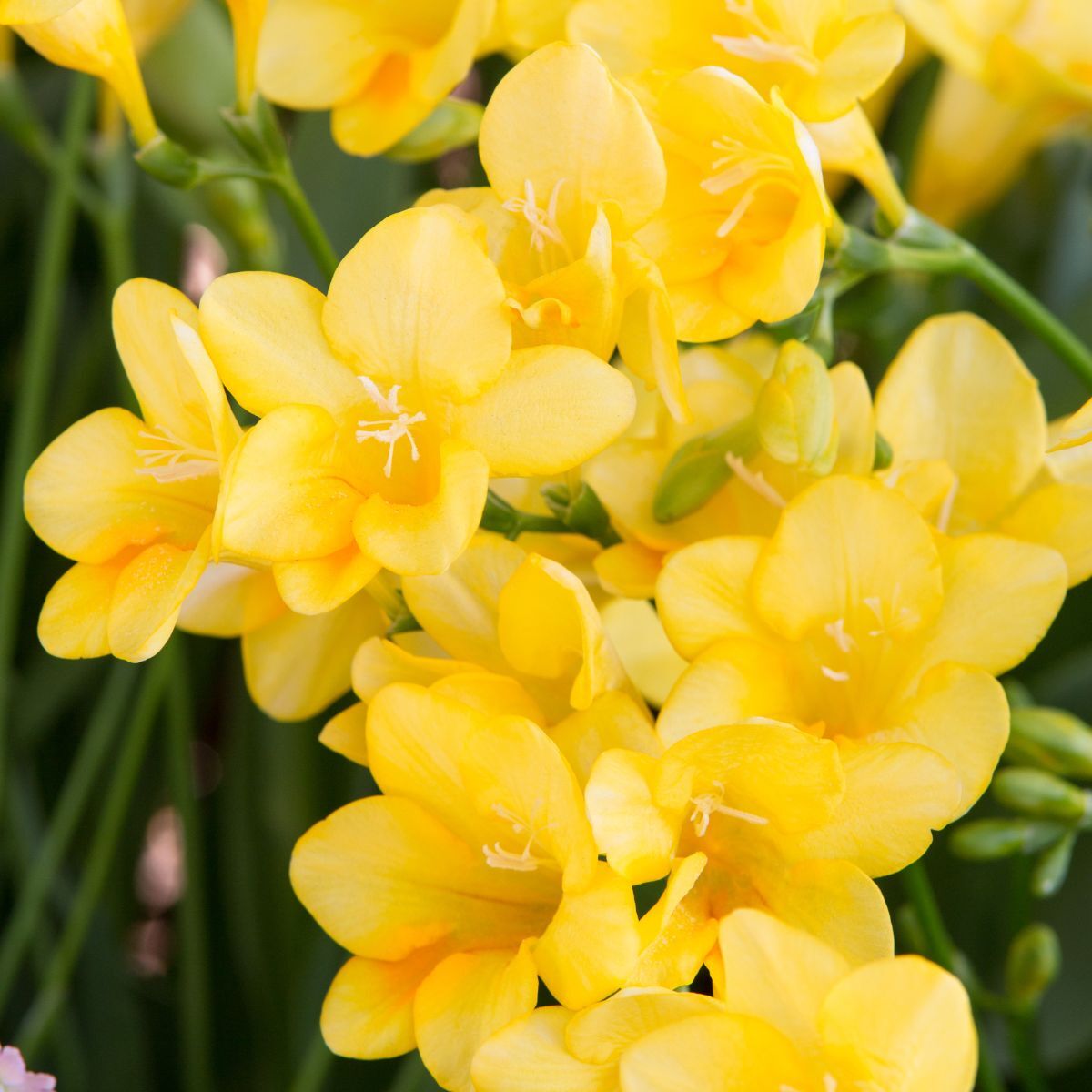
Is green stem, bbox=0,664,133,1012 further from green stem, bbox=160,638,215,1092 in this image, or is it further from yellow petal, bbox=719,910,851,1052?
Answer: yellow petal, bbox=719,910,851,1052

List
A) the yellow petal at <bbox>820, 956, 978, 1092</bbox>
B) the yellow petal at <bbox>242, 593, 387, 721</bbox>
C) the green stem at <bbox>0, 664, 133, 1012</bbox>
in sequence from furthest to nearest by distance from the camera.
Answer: the green stem at <bbox>0, 664, 133, 1012</bbox>, the yellow petal at <bbox>242, 593, 387, 721</bbox>, the yellow petal at <bbox>820, 956, 978, 1092</bbox>

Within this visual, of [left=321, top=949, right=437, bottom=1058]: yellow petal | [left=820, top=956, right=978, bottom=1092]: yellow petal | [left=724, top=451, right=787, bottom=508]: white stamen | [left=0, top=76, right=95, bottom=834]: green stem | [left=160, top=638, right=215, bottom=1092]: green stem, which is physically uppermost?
[left=724, top=451, right=787, bottom=508]: white stamen

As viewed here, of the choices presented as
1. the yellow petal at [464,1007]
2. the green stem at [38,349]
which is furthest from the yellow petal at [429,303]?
the green stem at [38,349]

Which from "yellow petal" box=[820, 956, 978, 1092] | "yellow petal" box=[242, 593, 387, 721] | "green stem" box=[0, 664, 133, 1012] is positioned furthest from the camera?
"green stem" box=[0, 664, 133, 1012]

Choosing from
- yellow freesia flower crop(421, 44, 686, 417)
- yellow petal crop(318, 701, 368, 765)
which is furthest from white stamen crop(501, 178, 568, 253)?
yellow petal crop(318, 701, 368, 765)

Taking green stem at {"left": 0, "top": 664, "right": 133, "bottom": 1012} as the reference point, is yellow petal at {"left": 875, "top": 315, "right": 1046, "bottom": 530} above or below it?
above

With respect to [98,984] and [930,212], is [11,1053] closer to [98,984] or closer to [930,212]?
[98,984]

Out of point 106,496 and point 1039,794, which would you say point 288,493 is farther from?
point 1039,794

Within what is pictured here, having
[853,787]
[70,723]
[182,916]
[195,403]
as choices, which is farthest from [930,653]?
[70,723]
